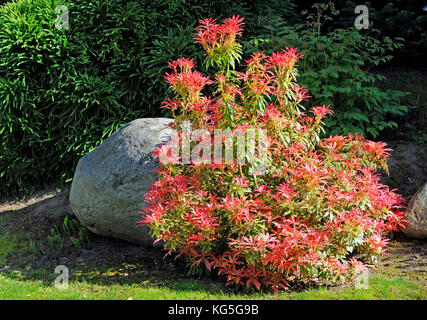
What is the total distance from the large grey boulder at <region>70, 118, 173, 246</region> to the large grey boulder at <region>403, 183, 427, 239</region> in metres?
2.59

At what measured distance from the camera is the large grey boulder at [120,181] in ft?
16.0

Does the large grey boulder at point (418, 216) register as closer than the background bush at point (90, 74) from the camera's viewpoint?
Yes

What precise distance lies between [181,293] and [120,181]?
1.51 metres

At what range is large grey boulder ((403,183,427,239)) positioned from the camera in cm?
468

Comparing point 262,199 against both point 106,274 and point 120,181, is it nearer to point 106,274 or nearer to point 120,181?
point 120,181

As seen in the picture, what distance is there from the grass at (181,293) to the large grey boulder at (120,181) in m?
0.87

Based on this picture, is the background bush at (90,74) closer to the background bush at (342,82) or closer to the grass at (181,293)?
the background bush at (342,82)

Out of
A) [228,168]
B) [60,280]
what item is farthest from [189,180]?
[60,280]

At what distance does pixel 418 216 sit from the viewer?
15.4 ft

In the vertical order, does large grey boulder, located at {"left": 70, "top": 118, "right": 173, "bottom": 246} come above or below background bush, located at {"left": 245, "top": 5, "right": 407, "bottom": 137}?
below

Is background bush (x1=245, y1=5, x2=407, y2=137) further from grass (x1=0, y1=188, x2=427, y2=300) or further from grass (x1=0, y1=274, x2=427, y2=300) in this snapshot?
grass (x1=0, y1=274, x2=427, y2=300)

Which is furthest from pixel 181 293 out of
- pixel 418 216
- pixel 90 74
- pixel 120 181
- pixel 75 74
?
pixel 90 74

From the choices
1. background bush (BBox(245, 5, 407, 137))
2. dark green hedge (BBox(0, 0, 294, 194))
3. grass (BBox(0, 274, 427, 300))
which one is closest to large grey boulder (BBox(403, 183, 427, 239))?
grass (BBox(0, 274, 427, 300))

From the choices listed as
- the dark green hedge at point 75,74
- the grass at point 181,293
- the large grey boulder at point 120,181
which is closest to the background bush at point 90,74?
the dark green hedge at point 75,74
